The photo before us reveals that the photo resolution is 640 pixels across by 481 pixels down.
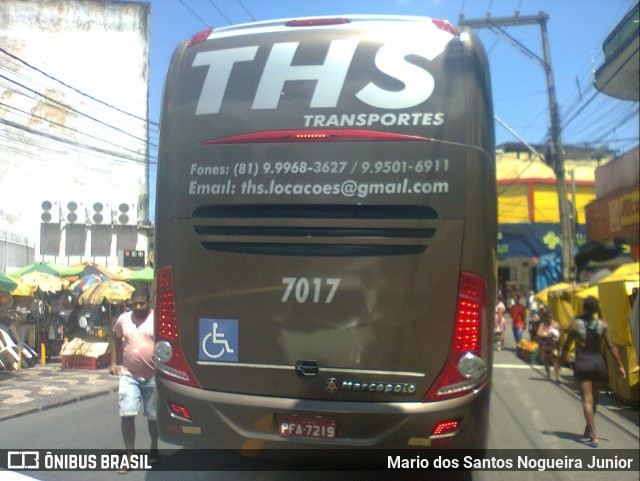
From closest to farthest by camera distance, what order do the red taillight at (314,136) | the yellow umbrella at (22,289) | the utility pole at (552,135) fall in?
1. the red taillight at (314,136)
2. the utility pole at (552,135)
3. the yellow umbrella at (22,289)

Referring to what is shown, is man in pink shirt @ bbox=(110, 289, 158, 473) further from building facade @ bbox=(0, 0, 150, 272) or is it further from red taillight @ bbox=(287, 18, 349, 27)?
building facade @ bbox=(0, 0, 150, 272)

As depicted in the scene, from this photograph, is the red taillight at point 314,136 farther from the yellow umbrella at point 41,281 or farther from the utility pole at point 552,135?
the yellow umbrella at point 41,281

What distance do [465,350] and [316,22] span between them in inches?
105

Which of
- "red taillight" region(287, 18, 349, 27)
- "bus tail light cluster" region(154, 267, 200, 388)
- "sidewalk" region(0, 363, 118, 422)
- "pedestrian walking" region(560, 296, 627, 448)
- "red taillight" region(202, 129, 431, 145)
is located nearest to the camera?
"red taillight" region(202, 129, 431, 145)

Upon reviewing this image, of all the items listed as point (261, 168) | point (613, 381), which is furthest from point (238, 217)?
point (613, 381)

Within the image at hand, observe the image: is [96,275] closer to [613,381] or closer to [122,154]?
[122,154]

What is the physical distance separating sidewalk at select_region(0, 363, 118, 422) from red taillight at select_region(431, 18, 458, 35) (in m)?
7.51

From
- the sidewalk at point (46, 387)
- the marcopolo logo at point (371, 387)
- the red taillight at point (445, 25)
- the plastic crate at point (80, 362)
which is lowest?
the sidewalk at point (46, 387)

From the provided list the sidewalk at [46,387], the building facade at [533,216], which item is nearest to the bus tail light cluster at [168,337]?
the sidewalk at [46,387]

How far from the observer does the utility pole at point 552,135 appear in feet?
40.0

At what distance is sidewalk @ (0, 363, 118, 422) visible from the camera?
9.41 meters

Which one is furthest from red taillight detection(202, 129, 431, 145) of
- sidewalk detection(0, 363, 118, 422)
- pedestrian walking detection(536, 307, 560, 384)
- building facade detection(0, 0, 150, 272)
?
pedestrian walking detection(536, 307, 560, 384)

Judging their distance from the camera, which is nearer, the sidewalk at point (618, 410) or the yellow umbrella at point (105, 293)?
the sidewalk at point (618, 410)

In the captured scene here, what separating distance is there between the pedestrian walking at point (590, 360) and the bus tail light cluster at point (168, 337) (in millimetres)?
4859
